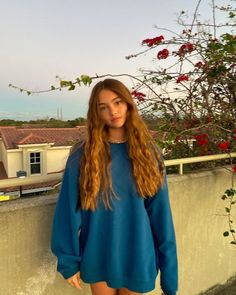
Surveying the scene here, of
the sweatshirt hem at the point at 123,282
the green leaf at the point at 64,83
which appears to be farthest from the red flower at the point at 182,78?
the sweatshirt hem at the point at 123,282

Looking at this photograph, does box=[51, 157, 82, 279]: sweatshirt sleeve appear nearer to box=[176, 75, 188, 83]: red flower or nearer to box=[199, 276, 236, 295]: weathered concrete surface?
box=[199, 276, 236, 295]: weathered concrete surface

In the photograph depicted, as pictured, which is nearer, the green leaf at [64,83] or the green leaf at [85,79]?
the green leaf at [85,79]

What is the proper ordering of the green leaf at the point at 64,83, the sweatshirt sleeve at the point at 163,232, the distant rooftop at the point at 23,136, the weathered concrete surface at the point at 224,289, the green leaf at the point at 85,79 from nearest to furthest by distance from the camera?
the sweatshirt sleeve at the point at 163,232
the green leaf at the point at 85,79
the green leaf at the point at 64,83
the weathered concrete surface at the point at 224,289
the distant rooftop at the point at 23,136

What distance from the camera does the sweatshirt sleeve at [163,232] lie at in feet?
5.81

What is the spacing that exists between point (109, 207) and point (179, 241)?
130 cm

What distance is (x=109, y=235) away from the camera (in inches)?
65.6

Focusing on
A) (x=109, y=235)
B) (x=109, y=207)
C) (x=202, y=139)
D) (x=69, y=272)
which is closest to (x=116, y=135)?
(x=109, y=207)

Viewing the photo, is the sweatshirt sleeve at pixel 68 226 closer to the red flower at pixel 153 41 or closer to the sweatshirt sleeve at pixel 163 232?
the sweatshirt sleeve at pixel 163 232

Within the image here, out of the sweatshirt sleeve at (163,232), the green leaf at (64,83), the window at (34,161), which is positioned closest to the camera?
the sweatshirt sleeve at (163,232)

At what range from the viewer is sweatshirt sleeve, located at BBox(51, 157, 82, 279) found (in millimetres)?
1645

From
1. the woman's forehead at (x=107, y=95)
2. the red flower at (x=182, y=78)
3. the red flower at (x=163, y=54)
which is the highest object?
the red flower at (x=163, y=54)

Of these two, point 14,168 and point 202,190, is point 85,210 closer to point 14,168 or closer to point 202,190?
point 202,190

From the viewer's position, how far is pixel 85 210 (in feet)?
5.48

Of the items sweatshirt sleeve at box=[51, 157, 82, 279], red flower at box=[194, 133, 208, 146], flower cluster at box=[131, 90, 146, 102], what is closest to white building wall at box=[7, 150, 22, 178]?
flower cluster at box=[131, 90, 146, 102]
